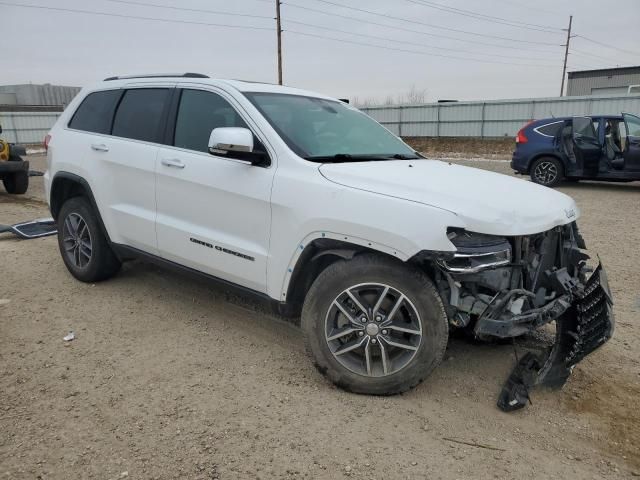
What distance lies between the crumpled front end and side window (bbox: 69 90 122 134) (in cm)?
334

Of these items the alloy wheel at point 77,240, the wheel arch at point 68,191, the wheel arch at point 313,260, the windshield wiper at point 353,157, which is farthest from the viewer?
the alloy wheel at point 77,240

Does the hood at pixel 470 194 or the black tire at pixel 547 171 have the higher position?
the hood at pixel 470 194

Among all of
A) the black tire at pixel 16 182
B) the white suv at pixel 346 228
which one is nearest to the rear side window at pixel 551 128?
the white suv at pixel 346 228

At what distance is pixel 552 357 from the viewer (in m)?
3.19

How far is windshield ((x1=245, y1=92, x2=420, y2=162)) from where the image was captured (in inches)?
137

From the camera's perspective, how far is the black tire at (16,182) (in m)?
11.1

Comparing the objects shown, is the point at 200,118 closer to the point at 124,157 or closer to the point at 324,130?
the point at 124,157

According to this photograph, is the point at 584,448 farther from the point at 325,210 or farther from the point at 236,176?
the point at 236,176

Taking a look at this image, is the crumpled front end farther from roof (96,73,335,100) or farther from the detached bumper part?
roof (96,73,335,100)

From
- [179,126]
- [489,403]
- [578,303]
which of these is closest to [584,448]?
[489,403]

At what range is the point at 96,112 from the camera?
4.80 m

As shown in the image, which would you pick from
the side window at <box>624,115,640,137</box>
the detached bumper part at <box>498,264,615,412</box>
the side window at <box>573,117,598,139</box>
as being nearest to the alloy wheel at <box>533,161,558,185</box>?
the side window at <box>573,117,598,139</box>

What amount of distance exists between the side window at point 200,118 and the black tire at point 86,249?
4.56 feet

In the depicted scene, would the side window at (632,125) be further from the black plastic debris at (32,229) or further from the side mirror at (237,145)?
the black plastic debris at (32,229)
